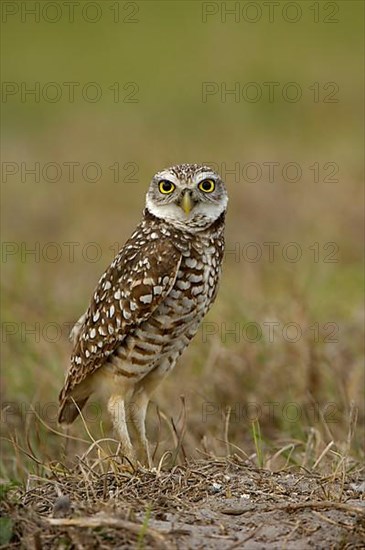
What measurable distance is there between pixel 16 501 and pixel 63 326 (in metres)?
4.21

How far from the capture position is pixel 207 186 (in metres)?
4.79

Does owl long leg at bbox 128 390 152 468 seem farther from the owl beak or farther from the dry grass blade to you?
the dry grass blade

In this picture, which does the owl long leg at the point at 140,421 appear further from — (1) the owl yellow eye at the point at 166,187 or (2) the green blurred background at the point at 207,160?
(1) the owl yellow eye at the point at 166,187

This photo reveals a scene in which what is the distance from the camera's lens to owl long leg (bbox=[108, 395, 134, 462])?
4848mm

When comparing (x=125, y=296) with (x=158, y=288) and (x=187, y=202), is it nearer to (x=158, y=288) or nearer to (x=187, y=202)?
(x=158, y=288)

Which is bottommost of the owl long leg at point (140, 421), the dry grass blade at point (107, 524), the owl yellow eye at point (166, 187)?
the owl long leg at point (140, 421)

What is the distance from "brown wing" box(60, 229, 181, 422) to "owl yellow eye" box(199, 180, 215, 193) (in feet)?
0.89

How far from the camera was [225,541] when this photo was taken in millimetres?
3502

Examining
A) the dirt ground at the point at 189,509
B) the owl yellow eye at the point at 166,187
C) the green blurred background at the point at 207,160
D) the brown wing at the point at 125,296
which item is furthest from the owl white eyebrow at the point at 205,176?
the green blurred background at the point at 207,160

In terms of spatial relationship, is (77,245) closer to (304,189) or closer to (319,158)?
(304,189)

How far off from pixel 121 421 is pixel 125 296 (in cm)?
57

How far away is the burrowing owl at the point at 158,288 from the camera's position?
475 cm

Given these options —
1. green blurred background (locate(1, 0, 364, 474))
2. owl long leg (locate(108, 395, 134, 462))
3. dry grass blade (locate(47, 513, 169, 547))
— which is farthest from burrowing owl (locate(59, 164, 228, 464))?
dry grass blade (locate(47, 513, 169, 547))

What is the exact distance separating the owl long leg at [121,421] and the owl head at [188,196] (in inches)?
32.9
